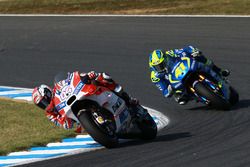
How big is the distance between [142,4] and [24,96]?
11092 mm

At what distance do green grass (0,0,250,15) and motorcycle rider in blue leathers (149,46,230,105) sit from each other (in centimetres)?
1028

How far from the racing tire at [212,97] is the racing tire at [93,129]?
3.08m

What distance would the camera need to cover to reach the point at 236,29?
21734 millimetres

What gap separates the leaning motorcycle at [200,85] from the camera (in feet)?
43.5

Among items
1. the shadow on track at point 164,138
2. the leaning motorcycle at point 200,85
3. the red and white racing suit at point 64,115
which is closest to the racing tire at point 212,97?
the leaning motorcycle at point 200,85

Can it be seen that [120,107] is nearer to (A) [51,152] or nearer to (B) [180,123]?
(A) [51,152]

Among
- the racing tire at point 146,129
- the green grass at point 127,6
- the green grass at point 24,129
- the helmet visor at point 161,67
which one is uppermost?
the helmet visor at point 161,67

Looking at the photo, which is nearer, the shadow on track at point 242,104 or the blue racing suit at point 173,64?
the shadow on track at point 242,104

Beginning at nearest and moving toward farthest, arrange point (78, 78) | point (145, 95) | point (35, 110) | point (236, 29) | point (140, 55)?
point (78, 78)
point (35, 110)
point (145, 95)
point (140, 55)
point (236, 29)

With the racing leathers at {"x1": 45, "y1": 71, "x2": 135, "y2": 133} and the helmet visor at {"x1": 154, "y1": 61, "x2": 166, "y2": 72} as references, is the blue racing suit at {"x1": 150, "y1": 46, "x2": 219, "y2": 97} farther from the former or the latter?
the racing leathers at {"x1": 45, "y1": 71, "x2": 135, "y2": 133}

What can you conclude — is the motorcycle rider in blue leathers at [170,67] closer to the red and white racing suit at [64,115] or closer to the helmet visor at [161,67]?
the helmet visor at [161,67]

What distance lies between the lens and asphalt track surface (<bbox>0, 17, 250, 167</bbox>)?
1008 cm

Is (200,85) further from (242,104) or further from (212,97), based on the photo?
(242,104)

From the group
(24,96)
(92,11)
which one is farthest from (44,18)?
(24,96)
